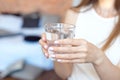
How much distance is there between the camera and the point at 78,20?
37.5 inches

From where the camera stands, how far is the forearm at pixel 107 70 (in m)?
0.70

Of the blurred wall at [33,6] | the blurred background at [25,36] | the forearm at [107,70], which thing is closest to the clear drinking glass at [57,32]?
the forearm at [107,70]

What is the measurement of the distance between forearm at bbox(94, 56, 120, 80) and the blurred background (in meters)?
1.63

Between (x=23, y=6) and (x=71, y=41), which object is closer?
(x=71, y=41)

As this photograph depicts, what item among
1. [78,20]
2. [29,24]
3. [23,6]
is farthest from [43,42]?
[23,6]

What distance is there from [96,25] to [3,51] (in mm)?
1901

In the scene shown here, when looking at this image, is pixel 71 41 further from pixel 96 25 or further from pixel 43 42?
pixel 96 25

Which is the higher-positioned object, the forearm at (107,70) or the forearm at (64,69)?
the forearm at (107,70)

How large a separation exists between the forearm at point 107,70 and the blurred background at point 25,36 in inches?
64.2

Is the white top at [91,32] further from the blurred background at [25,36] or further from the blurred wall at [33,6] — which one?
the blurred wall at [33,6]

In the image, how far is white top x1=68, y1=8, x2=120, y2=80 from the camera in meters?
0.89

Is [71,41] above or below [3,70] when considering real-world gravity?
A: above

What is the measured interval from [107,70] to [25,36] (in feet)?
7.63

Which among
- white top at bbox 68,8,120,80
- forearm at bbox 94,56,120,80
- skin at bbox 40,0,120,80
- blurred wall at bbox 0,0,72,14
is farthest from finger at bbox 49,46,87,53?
blurred wall at bbox 0,0,72,14
